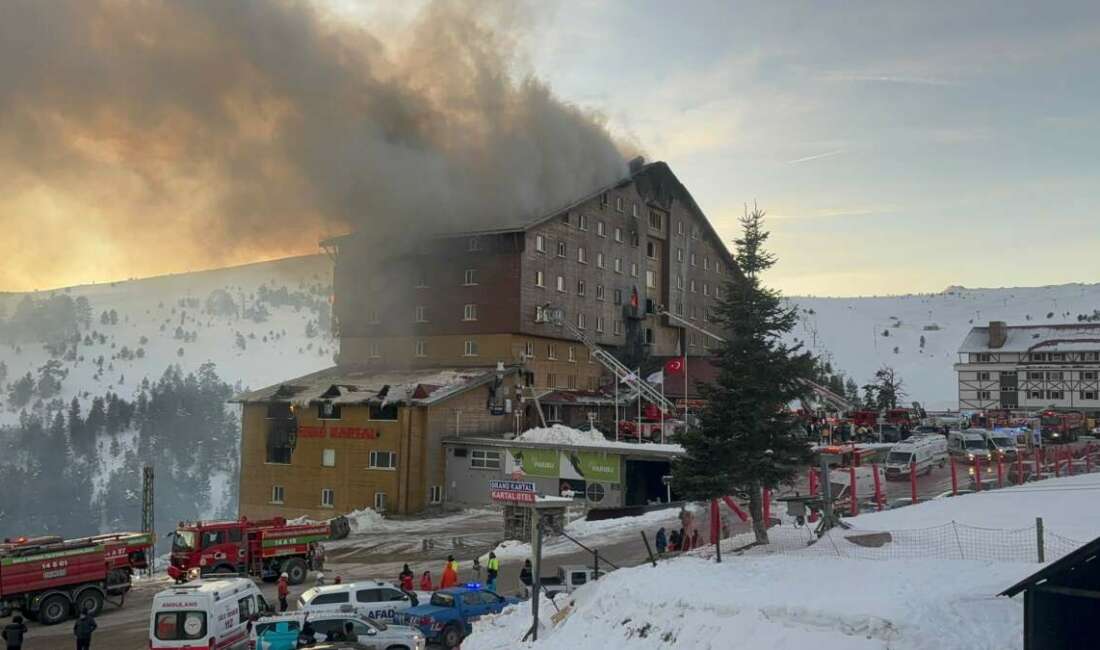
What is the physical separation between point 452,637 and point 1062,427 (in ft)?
163

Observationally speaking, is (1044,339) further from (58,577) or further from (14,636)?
(14,636)

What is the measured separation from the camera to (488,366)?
151ft

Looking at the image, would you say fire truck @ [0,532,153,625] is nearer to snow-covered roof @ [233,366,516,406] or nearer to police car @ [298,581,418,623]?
police car @ [298,581,418,623]

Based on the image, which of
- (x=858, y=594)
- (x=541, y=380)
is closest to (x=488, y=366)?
(x=541, y=380)

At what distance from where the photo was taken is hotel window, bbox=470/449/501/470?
41.2 metres

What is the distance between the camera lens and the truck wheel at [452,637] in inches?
757

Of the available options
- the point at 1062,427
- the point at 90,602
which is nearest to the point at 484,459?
the point at 90,602

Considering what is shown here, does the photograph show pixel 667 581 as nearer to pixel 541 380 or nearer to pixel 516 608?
pixel 516 608

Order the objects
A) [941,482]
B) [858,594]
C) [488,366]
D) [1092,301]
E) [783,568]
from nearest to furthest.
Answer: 1. [858,594]
2. [783,568]
3. [941,482]
4. [488,366]
5. [1092,301]

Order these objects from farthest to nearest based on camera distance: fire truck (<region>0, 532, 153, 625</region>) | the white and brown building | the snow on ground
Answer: the white and brown building → fire truck (<region>0, 532, 153, 625</region>) → the snow on ground

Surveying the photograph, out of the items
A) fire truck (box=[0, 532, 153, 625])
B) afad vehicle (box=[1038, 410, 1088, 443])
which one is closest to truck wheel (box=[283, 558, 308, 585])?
fire truck (box=[0, 532, 153, 625])

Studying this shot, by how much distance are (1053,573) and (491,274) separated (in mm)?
38998

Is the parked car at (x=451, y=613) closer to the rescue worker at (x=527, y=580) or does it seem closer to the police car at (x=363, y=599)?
the police car at (x=363, y=599)

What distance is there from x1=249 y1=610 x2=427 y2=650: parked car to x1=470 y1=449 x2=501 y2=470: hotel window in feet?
77.7
